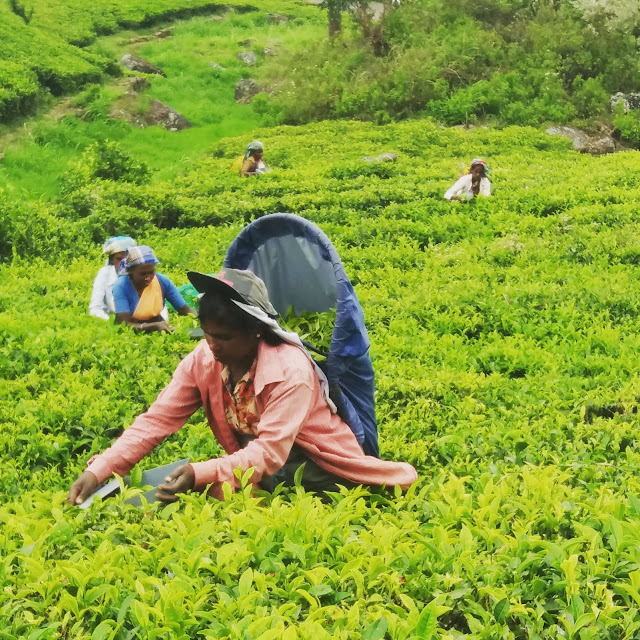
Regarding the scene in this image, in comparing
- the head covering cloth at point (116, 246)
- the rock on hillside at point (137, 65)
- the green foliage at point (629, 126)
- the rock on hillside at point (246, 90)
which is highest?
the rock on hillside at point (137, 65)

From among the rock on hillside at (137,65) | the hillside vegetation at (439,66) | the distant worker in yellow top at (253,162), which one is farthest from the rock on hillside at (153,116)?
the distant worker in yellow top at (253,162)

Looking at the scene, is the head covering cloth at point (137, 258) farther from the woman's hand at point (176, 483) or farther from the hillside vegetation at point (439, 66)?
the hillside vegetation at point (439, 66)

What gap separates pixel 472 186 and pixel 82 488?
9.61 meters

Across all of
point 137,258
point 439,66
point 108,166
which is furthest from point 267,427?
point 439,66

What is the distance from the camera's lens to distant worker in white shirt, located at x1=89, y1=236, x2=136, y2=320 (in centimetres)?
691

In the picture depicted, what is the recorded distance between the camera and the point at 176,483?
9.03 ft

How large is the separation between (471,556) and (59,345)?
4.38m

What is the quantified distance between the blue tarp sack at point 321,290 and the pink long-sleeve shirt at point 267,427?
0.13m

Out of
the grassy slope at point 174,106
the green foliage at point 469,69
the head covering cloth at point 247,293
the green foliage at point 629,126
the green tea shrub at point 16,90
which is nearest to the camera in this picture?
the head covering cloth at point 247,293

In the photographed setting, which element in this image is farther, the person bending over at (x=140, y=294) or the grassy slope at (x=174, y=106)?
the grassy slope at (x=174, y=106)

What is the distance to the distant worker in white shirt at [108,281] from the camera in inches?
272

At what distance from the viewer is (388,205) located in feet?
39.4

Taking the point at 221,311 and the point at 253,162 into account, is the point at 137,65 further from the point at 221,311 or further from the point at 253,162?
Result: the point at 221,311

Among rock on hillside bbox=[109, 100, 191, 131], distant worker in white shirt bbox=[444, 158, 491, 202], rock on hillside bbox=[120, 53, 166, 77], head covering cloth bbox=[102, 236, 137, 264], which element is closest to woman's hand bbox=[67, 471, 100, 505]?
head covering cloth bbox=[102, 236, 137, 264]
